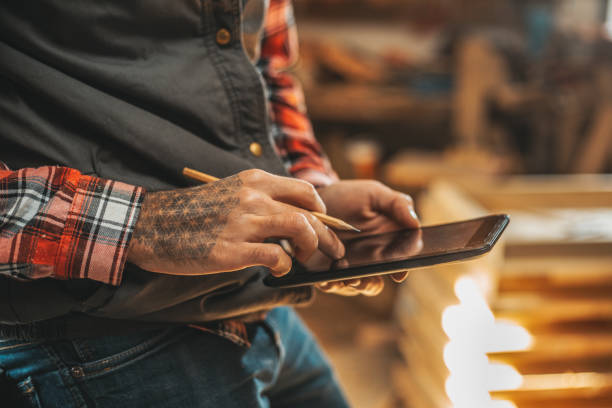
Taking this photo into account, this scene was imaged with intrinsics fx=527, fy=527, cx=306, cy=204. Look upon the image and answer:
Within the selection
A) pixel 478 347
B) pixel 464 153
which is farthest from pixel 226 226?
pixel 464 153

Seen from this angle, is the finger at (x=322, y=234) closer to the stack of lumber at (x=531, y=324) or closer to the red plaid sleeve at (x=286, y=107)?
the red plaid sleeve at (x=286, y=107)

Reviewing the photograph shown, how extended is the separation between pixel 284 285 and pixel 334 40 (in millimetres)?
3242

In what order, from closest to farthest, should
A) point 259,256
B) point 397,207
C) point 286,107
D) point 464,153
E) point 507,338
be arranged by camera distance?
point 259,256, point 397,207, point 286,107, point 507,338, point 464,153

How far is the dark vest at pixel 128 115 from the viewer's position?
2.11 ft

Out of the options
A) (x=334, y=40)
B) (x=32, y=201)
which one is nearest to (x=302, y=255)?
(x=32, y=201)

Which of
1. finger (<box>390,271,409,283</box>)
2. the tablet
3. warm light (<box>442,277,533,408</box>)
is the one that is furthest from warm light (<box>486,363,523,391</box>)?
finger (<box>390,271,409,283</box>)

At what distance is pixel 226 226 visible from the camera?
0.58 metres

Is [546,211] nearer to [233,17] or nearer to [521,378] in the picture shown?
[521,378]

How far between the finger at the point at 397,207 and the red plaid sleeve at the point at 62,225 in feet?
1.27

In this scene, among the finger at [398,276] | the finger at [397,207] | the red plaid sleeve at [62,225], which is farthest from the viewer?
the finger at [397,207]

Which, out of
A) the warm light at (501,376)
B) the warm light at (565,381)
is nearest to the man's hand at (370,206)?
the warm light at (501,376)

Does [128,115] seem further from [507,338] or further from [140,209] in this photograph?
[507,338]

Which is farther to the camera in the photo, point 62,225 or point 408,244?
point 408,244

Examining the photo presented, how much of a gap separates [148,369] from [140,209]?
0.23 metres
